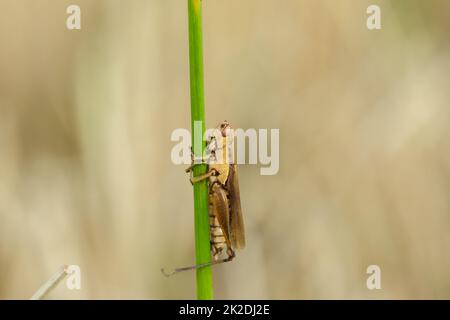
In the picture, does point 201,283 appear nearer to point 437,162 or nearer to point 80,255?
point 80,255

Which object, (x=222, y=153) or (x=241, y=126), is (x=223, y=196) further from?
(x=241, y=126)

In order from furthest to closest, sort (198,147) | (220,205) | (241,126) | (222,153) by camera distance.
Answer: (241,126) < (222,153) < (220,205) < (198,147)

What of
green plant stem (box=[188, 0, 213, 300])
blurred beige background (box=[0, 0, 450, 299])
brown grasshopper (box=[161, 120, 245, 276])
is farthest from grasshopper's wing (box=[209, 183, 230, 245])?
blurred beige background (box=[0, 0, 450, 299])

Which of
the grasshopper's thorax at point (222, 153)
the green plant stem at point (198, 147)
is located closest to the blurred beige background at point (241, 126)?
the grasshopper's thorax at point (222, 153)

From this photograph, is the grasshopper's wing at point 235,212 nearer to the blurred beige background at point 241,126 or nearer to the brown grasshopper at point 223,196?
the brown grasshopper at point 223,196

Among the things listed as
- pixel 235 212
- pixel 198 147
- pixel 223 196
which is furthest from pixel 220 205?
pixel 198 147

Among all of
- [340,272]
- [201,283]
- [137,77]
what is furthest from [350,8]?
[201,283]

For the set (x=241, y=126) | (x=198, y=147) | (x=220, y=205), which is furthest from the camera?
(x=241, y=126)
